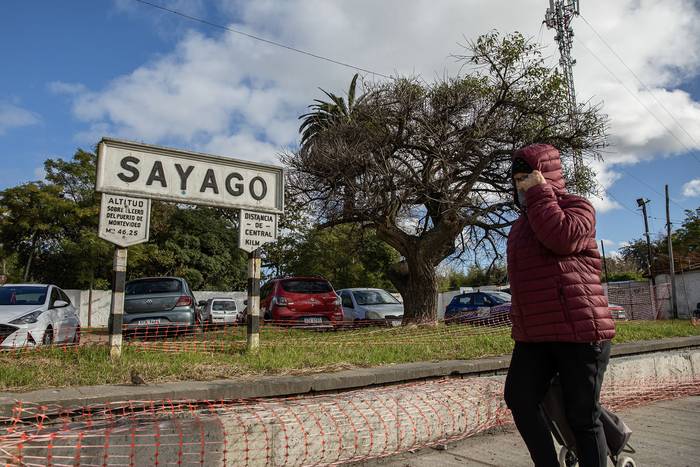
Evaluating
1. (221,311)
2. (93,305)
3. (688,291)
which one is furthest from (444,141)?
(688,291)

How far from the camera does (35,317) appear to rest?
7.14m

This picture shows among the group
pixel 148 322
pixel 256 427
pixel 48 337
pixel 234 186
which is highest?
pixel 234 186

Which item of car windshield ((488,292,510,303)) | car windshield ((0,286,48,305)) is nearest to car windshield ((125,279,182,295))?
car windshield ((0,286,48,305))

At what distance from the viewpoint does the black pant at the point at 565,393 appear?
2324mm

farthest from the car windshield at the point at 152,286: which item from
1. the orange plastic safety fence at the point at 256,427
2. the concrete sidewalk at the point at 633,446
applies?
the concrete sidewalk at the point at 633,446

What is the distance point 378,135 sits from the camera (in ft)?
37.6

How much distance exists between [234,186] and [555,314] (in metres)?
4.62

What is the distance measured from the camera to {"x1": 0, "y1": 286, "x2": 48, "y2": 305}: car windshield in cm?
772

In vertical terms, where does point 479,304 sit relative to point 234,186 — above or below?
below

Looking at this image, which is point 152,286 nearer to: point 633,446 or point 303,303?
point 303,303

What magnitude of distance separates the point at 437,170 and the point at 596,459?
396 inches

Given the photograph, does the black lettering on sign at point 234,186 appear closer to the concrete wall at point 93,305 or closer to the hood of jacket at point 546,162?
the hood of jacket at point 546,162

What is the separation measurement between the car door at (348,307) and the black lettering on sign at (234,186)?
8728 mm

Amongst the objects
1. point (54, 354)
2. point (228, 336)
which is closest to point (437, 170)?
point (228, 336)
